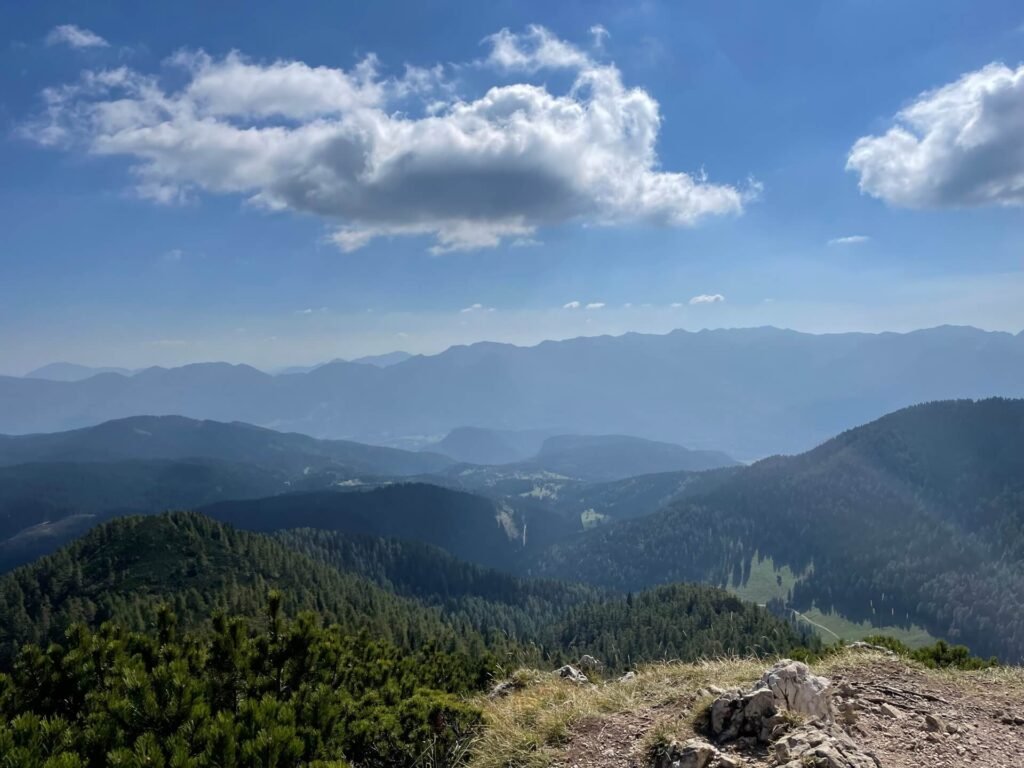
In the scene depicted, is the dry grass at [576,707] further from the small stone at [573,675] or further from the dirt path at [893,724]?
the small stone at [573,675]

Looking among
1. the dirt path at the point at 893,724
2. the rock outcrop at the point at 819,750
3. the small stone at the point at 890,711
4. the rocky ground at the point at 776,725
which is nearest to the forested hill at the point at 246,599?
the rocky ground at the point at 776,725

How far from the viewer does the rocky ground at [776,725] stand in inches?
354

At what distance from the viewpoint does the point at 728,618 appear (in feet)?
485

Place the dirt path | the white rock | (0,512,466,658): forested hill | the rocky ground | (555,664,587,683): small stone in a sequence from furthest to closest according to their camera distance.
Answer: (0,512,466,658): forested hill, (555,664,587,683): small stone, the white rock, the dirt path, the rocky ground

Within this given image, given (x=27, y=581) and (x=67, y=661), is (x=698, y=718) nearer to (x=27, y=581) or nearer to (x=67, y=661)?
(x=67, y=661)

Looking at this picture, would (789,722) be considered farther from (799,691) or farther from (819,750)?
(819,750)

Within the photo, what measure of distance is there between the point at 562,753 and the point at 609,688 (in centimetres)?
387

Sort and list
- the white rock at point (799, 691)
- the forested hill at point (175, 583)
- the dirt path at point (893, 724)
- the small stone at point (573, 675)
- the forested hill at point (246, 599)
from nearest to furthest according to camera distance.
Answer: the dirt path at point (893, 724) < the white rock at point (799, 691) < the small stone at point (573, 675) < the forested hill at point (175, 583) < the forested hill at point (246, 599)

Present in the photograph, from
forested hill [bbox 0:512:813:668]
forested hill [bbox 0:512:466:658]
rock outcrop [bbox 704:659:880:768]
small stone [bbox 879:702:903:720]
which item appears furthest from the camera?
forested hill [bbox 0:512:813:668]

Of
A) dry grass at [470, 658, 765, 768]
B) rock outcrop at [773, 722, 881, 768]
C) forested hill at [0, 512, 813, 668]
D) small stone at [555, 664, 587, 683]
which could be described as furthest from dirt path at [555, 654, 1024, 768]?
forested hill at [0, 512, 813, 668]

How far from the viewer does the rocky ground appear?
29.5 feet

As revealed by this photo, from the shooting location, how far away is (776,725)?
30.7 ft

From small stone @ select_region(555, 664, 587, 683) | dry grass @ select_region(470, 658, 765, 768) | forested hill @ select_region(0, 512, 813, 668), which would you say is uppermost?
dry grass @ select_region(470, 658, 765, 768)

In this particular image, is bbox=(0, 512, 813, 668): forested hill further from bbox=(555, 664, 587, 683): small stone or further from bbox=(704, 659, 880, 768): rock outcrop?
bbox=(704, 659, 880, 768): rock outcrop
